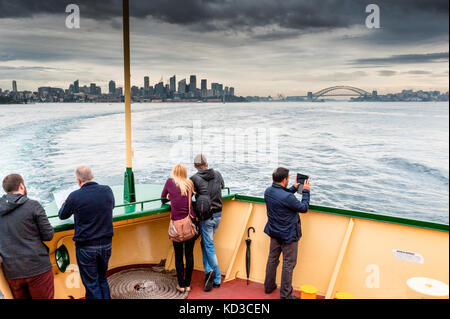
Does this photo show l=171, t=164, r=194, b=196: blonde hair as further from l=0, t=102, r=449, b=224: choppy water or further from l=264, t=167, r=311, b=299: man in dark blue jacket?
l=0, t=102, r=449, b=224: choppy water

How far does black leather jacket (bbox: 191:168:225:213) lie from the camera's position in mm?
3682

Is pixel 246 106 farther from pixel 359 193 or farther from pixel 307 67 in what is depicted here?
pixel 359 193

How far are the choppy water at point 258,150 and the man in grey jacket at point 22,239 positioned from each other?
1461cm

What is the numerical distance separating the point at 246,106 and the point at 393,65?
62.0 ft

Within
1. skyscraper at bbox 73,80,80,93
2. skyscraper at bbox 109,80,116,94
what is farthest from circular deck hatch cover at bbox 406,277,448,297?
skyscraper at bbox 73,80,80,93

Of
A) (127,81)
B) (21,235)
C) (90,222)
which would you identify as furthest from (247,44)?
(21,235)

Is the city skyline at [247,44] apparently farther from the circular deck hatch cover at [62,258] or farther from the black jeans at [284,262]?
the black jeans at [284,262]

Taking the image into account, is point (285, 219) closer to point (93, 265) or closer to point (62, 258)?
point (93, 265)

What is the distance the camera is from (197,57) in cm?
4031

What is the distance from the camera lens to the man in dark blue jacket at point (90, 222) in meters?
2.98

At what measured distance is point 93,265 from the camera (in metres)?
3.13

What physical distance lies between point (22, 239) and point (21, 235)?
0.03 metres

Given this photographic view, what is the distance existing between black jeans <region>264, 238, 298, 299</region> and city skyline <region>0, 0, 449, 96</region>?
90.5 feet

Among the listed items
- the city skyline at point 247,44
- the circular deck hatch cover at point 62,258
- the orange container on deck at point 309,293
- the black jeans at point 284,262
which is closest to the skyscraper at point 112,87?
the city skyline at point 247,44
